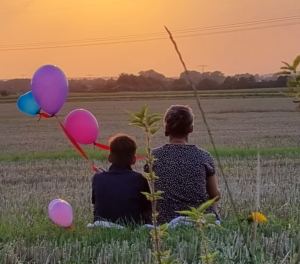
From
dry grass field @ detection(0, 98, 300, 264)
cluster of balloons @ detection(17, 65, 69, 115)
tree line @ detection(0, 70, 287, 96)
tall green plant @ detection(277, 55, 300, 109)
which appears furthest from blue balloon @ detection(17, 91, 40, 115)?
tree line @ detection(0, 70, 287, 96)

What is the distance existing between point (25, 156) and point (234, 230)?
8664 mm

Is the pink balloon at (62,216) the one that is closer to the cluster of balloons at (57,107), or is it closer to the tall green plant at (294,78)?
the cluster of balloons at (57,107)

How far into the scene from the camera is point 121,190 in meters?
4.31

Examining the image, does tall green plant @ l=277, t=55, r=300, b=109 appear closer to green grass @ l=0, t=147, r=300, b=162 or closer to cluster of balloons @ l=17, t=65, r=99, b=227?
cluster of balloons @ l=17, t=65, r=99, b=227

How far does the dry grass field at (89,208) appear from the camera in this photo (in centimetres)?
331

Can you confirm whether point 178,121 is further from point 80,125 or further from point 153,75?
point 153,75

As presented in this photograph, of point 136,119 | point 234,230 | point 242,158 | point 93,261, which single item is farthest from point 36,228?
point 242,158

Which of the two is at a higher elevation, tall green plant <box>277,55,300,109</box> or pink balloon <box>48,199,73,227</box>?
tall green plant <box>277,55,300,109</box>

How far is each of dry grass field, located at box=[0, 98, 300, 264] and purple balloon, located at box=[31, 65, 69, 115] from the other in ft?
3.25

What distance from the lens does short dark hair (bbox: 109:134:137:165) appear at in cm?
434

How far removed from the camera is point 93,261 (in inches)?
127

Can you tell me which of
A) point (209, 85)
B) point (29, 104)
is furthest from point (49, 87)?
point (209, 85)

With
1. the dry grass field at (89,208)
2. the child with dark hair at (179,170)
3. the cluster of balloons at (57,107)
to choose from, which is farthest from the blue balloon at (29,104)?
the child with dark hair at (179,170)

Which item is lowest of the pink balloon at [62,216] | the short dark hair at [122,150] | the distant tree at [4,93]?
the distant tree at [4,93]
